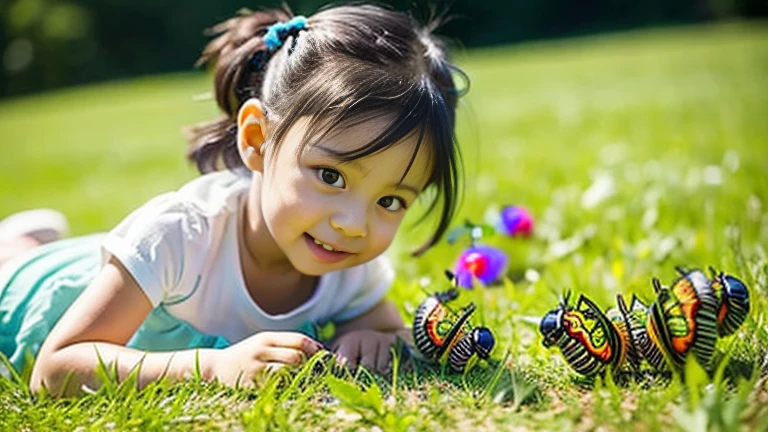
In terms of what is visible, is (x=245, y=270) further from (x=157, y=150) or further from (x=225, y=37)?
(x=157, y=150)

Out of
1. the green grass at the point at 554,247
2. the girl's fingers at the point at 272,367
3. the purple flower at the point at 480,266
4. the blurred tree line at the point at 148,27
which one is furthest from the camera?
the blurred tree line at the point at 148,27

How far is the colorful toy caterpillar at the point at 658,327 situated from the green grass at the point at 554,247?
5cm

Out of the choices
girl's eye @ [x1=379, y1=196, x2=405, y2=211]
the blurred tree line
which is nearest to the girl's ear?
girl's eye @ [x1=379, y1=196, x2=405, y2=211]

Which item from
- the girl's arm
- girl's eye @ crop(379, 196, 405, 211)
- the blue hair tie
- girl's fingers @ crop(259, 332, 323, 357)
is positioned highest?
the blue hair tie

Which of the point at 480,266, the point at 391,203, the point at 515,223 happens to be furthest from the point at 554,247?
the point at 391,203

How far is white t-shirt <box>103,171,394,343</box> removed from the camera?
223 cm

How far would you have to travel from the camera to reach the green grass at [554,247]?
5.58 ft

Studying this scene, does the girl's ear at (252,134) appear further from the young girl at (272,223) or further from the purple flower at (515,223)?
the purple flower at (515,223)

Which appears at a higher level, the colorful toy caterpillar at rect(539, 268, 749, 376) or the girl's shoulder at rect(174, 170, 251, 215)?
the colorful toy caterpillar at rect(539, 268, 749, 376)

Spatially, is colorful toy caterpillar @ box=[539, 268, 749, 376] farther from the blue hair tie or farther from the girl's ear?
the blue hair tie

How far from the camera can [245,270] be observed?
249 centimetres

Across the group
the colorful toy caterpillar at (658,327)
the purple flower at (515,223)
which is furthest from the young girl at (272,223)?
the purple flower at (515,223)

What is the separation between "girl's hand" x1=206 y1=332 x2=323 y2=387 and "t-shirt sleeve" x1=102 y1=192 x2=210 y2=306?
29cm

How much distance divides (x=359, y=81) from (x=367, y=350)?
24.6 inches
